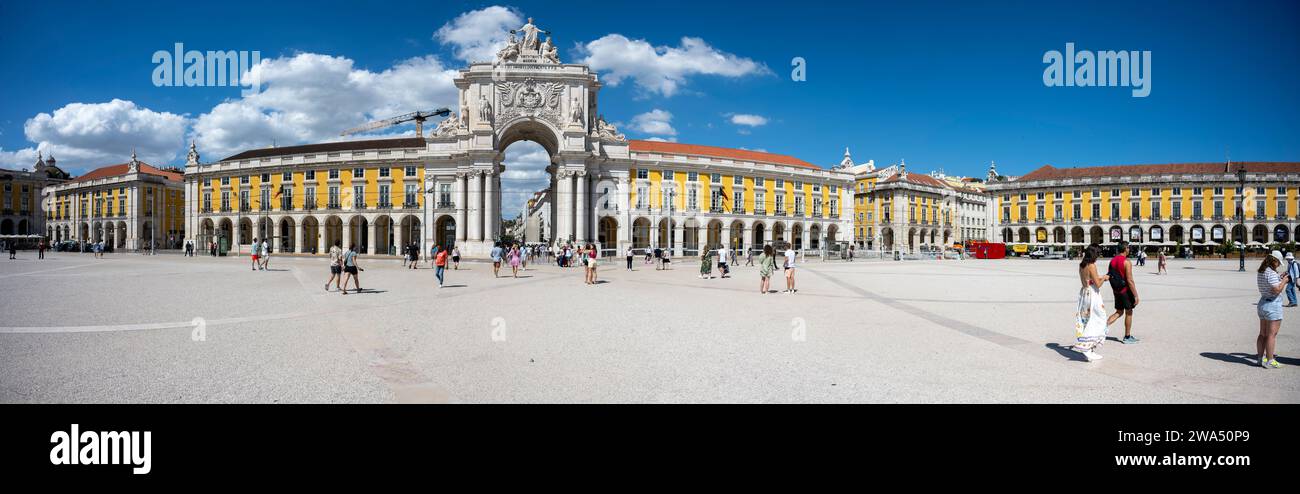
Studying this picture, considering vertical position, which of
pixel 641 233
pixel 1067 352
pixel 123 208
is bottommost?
pixel 1067 352

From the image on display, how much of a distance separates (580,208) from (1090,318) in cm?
4217

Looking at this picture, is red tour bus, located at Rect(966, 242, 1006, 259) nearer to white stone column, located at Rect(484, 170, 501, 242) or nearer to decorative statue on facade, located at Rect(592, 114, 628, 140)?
decorative statue on facade, located at Rect(592, 114, 628, 140)

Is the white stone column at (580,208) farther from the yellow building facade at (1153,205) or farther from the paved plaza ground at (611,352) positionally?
the yellow building facade at (1153,205)

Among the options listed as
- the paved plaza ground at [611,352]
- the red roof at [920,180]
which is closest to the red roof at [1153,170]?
the red roof at [920,180]

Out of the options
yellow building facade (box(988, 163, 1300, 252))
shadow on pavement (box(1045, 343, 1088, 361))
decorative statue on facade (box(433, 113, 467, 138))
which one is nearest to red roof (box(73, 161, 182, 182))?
decorative statue on facade (box(433, 113, 467, 138))

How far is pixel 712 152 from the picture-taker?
66.8m

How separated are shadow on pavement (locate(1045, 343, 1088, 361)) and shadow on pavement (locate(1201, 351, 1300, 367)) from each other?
1.37 metres

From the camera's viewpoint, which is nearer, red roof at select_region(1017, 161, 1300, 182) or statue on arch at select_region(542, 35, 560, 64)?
statue on arch at select_region(542, 35, 560, 64)

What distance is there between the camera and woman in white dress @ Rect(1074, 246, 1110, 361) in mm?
6727

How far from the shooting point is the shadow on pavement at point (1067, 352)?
6.98 metres

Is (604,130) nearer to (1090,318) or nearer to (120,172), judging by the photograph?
(1090,318)

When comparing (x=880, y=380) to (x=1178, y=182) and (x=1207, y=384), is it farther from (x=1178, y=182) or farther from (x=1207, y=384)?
(x=1178, y=182)

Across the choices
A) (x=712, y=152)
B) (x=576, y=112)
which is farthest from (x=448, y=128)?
(x=712, y=152)
